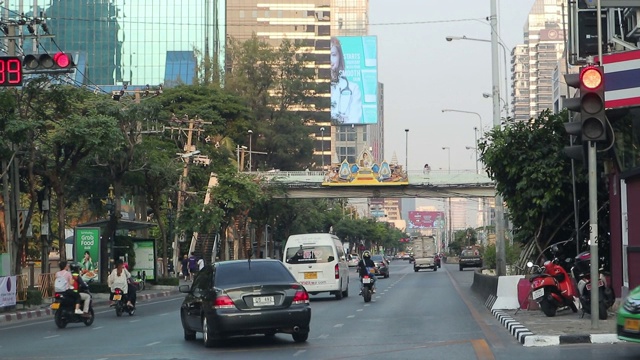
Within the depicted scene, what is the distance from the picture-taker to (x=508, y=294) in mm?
24234

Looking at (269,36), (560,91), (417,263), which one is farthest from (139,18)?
(560,91)

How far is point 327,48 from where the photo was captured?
16212cm

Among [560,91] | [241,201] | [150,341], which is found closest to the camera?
[150,341]

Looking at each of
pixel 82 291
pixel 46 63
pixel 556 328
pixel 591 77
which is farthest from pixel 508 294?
pixel 46 63

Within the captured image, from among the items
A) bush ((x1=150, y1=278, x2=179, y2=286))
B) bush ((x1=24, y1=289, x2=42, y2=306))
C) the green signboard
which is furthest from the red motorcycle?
bush ((x1=150, y1=278, x2=179, y2=286))

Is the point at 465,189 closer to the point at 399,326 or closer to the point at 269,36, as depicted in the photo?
the point at 399,326

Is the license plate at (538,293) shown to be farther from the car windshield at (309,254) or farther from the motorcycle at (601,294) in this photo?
the car windshield at (309,254)

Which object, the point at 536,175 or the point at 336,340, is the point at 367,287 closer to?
the point at 536,175

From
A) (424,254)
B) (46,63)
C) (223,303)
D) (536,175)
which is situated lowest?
(424,254)

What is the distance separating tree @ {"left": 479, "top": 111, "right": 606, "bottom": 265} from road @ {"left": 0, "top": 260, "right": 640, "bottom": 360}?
9.08 feet

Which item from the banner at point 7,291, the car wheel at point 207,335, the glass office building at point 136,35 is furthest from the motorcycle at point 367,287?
the glass office building at point 136,35

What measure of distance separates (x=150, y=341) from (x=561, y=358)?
825 centimetres

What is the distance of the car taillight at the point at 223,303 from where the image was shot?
53.5 feet

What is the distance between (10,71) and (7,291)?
11783 mm
